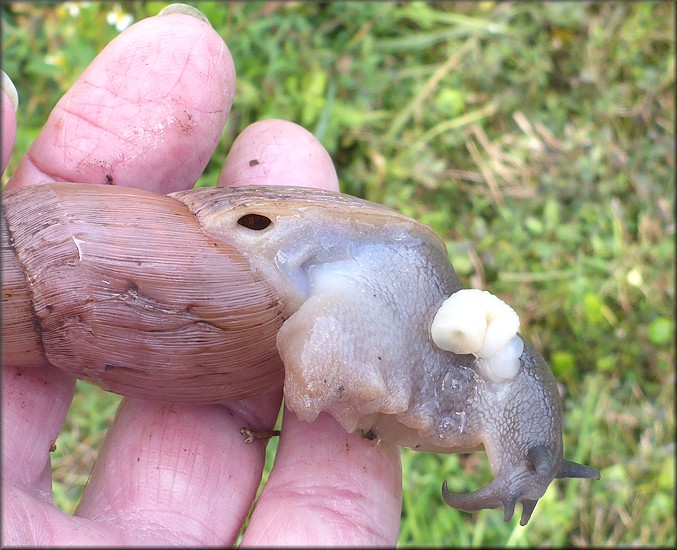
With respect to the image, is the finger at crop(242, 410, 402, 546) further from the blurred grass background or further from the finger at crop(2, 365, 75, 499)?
the blurred grass background

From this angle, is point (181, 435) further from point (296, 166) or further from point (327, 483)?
point (296, 166)

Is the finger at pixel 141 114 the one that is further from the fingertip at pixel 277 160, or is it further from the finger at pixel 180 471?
the finger at pixel 180 471

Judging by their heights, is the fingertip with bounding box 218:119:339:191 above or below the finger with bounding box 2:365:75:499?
above

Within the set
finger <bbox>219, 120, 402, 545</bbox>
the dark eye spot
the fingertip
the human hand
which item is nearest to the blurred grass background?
the fingertip

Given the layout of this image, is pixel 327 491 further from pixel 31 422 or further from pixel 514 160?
pixel 514 160

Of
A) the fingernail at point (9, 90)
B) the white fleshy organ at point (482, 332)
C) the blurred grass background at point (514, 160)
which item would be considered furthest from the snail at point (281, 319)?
the blurred grass background at point (514, 160)

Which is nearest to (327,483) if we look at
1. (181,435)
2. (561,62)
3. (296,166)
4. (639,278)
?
(181,435)

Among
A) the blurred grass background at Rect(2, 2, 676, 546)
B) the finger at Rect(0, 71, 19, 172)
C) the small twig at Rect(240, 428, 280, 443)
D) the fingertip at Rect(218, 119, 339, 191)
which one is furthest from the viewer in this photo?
the blurred grass background at Rect(2, 2, 676, 546)
